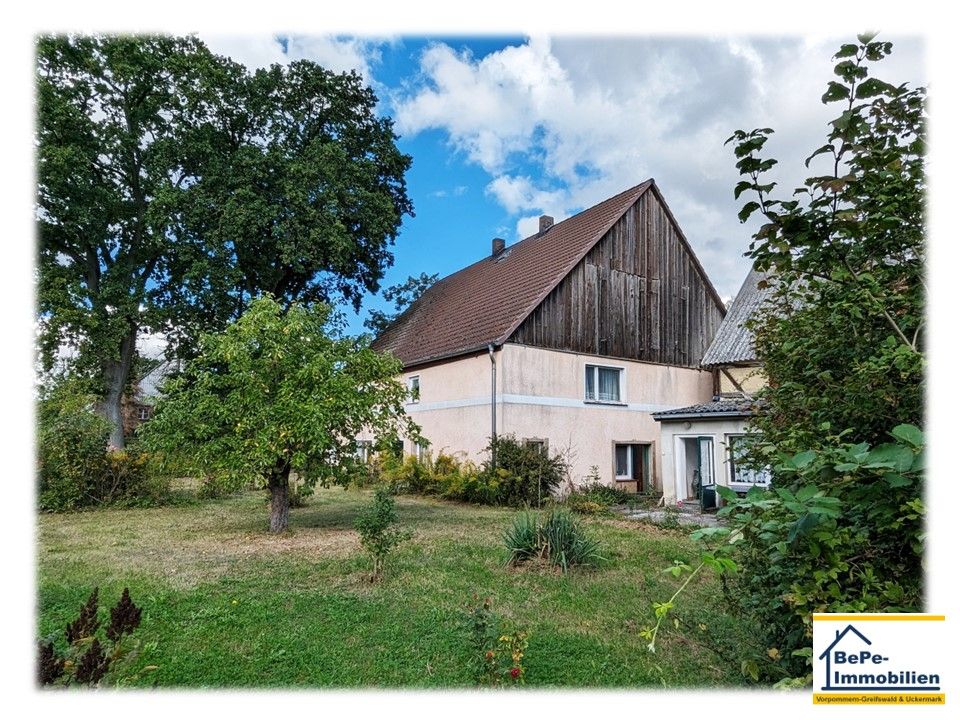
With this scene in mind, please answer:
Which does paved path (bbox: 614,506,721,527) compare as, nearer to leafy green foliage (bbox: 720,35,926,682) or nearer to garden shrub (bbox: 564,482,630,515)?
garden shrub (bbox: 564,482,630,515)

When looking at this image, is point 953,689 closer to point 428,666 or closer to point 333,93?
point 428,666

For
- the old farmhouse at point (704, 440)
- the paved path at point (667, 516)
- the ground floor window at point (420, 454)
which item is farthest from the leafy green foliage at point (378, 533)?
the ground floor window at point (420, 454)

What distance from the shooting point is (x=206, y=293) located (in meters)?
21.7

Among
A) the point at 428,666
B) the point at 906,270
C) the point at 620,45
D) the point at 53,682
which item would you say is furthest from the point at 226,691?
the point at 620,45

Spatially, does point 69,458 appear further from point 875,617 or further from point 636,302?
point 636,302

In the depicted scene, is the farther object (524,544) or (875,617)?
(524,544)

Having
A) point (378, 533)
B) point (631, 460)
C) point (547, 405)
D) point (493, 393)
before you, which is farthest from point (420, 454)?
point (378, 533)

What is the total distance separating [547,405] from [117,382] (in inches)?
676

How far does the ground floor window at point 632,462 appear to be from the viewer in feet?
61.9

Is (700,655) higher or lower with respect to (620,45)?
lower

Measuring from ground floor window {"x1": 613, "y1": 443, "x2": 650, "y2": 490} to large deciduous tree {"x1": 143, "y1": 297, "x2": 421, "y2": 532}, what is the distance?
34.3 feet

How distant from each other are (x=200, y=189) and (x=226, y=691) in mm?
21168

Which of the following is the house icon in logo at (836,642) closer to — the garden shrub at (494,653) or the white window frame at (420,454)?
the garden shrub at (494,653)

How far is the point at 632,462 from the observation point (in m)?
19.2
